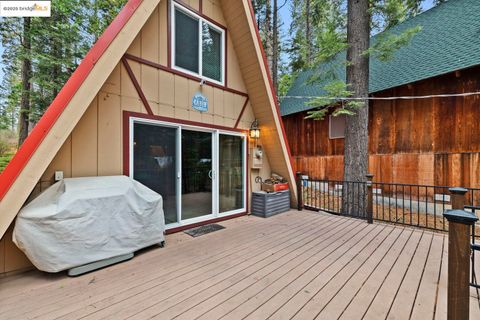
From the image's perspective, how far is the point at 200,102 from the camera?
4.48 metres

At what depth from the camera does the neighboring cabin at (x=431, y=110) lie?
604 centimetres

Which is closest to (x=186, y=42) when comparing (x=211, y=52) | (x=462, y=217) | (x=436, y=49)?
(x=211, y=52)

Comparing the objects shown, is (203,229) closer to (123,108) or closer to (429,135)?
(123,108)

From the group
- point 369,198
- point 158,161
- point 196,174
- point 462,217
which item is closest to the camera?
point 462,217

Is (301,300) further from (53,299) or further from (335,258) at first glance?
(53,299)

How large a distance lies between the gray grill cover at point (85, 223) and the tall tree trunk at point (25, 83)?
8441mm

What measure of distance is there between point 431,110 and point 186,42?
7.60 metres

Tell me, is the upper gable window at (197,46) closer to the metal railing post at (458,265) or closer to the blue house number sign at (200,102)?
the blue house number sign at (200,102)

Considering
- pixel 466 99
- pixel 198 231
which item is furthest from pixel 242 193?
pixel 466 99

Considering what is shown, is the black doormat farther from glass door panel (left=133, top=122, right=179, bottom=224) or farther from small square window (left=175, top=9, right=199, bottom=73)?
small square window (left=175, top=9, right=199, bottom=73)

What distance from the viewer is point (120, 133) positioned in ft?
11.1

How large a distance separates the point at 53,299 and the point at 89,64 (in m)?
2.64

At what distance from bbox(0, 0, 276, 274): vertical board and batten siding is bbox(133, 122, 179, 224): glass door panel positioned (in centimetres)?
28

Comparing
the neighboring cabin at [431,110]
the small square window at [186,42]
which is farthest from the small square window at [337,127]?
the small square window at [186,42]
